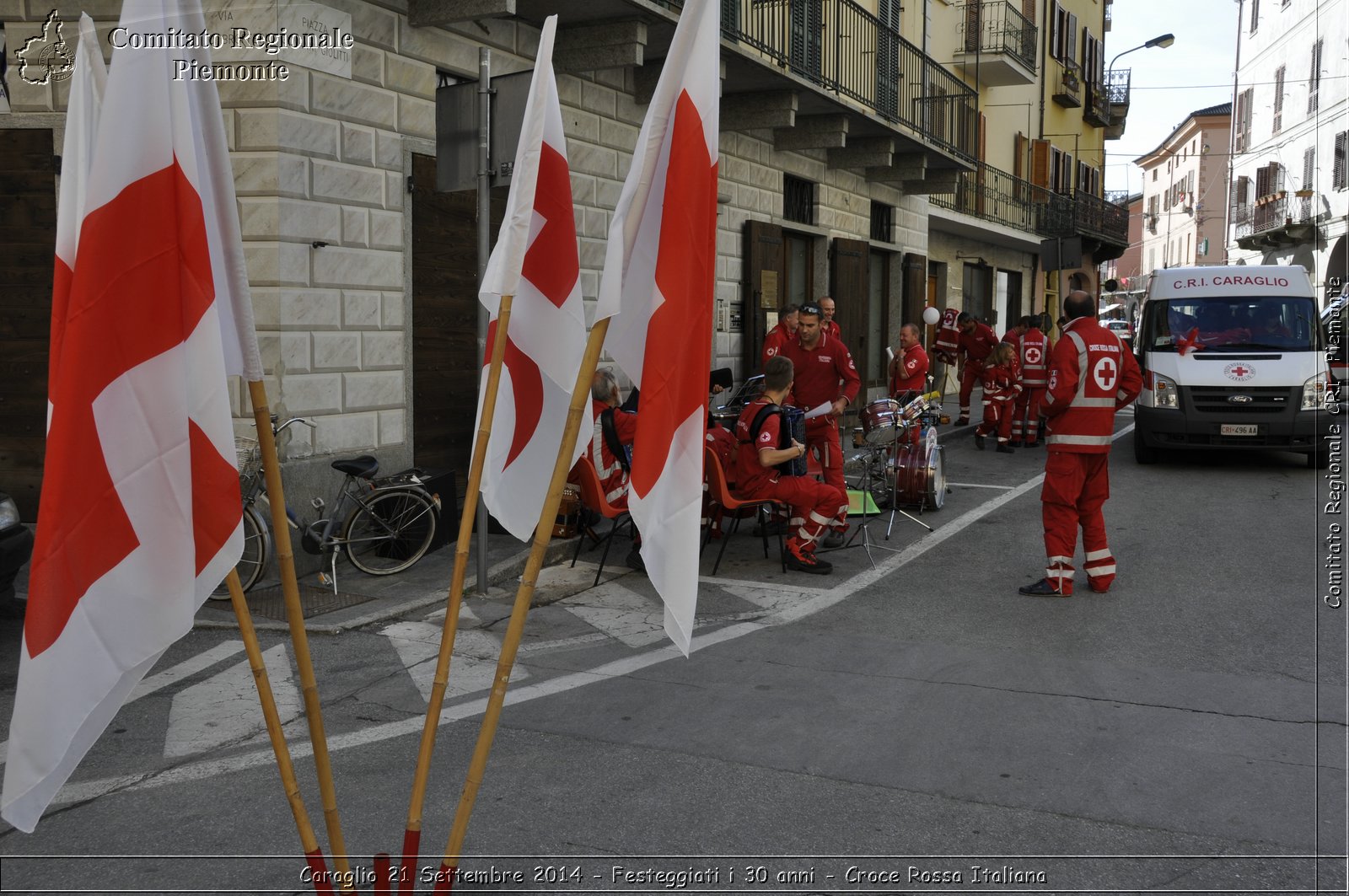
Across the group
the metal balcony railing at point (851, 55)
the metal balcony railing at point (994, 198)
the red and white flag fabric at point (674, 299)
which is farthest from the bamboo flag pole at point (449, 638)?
the metal balcony railing at point (994, 198)

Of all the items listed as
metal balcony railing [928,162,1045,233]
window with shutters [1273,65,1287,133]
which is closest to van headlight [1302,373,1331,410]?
metal balcony railing [928,162,1045,233]

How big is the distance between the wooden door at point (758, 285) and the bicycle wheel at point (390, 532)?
731 centimetres

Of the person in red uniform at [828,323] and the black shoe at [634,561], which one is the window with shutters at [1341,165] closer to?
the person in red uniform at [828,323]

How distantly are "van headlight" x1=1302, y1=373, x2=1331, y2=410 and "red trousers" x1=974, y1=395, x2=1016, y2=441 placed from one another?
3789 millimetres

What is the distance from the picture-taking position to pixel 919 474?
10.7m

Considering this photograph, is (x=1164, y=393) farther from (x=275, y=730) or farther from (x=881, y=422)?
(x=275, y=730)

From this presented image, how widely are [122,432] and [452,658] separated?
3351 mm

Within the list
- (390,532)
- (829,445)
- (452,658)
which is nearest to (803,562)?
(829,445)

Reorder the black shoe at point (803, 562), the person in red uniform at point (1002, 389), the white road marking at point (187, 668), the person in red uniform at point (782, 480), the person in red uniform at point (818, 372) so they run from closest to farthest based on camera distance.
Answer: the white road marking at point (187, 668), the person in red uniform at point (782, 480), the black shoe at point (803, 562), the person in red uniform at point (818, 372), the person in red uniform at point (1002, 389)

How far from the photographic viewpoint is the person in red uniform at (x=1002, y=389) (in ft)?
52.6

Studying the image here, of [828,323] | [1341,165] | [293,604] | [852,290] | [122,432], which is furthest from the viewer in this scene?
[1341,165]

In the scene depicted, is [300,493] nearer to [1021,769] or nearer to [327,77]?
[327,77]

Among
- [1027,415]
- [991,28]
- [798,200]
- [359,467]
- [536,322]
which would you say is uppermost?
[991,28]

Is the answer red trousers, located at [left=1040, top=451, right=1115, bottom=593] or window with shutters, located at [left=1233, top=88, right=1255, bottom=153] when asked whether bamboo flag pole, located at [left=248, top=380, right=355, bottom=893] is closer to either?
red trousers, located at [left=1040, top=451, right=1115, bottom=593]
